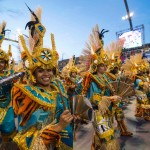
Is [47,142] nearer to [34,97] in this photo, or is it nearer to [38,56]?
[34,97]

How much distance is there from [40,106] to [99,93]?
2328 millimetres

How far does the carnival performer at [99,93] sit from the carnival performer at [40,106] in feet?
5.74

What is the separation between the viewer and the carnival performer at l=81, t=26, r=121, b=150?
4.44 meters

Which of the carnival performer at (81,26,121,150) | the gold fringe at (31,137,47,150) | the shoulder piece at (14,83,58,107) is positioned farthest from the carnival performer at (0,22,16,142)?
the gold fringe at (31,137,47,150)

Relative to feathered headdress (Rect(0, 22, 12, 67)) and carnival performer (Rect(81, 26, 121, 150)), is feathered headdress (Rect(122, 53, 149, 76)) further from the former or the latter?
feathered headdress (Rect(0, 22, 12, 67))

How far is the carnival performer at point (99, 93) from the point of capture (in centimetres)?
444

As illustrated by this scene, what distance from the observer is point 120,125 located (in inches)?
266

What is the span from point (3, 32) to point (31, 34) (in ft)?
8.24

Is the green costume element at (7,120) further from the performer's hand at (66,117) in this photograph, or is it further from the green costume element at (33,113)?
the performer's hand at (66,117)

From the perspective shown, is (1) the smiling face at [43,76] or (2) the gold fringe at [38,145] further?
(1) the smiling face at [43,76]

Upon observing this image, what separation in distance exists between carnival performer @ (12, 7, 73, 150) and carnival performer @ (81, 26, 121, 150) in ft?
5.74

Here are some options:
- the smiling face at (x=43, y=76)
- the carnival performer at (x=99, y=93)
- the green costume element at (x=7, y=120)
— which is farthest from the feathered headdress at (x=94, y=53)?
the smiling face at (x=43, y=76)

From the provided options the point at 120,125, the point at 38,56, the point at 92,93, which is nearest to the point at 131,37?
the point at 120,125

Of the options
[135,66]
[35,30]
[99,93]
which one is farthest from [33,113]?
[135,66]
